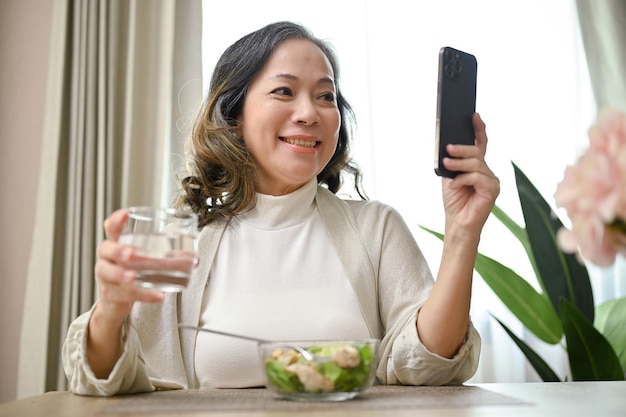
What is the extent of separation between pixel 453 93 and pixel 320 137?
0.43m

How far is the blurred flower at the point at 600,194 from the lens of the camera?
0.54m

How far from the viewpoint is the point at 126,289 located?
0.97 metres

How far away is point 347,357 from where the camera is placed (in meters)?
0.89

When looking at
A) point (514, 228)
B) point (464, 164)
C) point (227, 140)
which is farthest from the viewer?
point (514, 228)

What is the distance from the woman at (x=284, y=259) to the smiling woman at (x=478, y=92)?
937 mm

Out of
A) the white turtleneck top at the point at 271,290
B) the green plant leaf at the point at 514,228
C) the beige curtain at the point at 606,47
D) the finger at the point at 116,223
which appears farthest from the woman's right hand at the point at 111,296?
the beige curtain at the point at 606,47

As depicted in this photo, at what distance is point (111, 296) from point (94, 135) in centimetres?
165

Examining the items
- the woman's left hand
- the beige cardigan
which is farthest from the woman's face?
the woman's left hand

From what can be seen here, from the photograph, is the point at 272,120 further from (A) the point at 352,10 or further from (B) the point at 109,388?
(A) the point at 352,10

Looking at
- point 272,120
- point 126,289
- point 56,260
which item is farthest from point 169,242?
point 56,260

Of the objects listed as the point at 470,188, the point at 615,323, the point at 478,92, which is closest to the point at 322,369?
the point at 470,188

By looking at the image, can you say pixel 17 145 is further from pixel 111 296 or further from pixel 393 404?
pixel 393 404

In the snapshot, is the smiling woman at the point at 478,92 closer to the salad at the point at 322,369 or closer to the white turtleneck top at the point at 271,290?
the white turtleneck top at the point at 271,290

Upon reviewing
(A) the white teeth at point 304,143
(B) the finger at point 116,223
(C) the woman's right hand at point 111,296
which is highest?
(A) the white teeth at point 304,143
